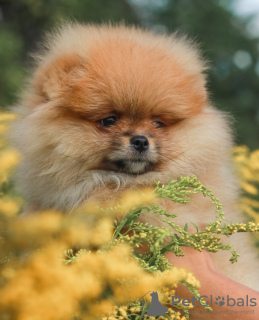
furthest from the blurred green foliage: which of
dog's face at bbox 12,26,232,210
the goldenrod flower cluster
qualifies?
the goldenrod flower cluster

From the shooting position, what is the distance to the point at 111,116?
5.66 feet

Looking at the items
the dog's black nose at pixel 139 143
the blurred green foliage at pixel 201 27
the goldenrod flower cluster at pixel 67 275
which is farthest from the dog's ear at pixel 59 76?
the blurred green foliage at pixel 201 27

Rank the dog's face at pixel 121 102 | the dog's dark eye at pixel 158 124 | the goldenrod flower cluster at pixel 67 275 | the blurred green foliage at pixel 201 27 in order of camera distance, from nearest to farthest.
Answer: the goldenrod flower cluster at pixel 67 275
the dog's face at pixel 121 102
the dog's dark eye at pixel 158 124
the blurred green foliage at pixel 201 27

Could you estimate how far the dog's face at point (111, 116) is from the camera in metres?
1.68

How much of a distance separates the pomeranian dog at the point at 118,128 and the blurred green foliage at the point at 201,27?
3930 mm

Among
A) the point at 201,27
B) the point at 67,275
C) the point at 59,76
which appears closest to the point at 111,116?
the point at 59,76

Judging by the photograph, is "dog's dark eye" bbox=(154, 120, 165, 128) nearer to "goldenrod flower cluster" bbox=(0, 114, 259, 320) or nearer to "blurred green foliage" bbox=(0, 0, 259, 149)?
"goldenrod flower cluster" bbox=(0, 114, 259, 320)

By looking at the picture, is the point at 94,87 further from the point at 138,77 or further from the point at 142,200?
the point at 142,200

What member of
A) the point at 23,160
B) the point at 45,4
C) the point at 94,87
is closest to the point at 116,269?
the point at 94,87

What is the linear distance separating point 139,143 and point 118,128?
110 millimetres

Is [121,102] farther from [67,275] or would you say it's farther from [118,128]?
[67,275]

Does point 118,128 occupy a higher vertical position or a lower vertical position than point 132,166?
higher

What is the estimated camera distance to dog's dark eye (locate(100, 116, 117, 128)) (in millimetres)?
1732

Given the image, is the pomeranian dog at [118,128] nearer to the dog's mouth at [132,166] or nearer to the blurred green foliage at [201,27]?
the dog's mouth at [132,166]
